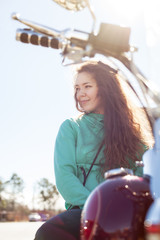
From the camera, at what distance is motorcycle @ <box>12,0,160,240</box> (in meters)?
1.11

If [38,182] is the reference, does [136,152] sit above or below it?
above

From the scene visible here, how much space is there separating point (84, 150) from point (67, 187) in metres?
0.29

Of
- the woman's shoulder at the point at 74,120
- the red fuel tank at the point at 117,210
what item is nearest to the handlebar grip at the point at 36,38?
the red fuel tank at the point at 117,210

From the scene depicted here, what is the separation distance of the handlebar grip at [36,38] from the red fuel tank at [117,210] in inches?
20.7

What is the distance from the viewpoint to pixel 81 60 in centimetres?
120

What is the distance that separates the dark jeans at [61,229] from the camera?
5.52 feet

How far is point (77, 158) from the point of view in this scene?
2150 mm

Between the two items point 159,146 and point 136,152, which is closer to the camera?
point 159,146

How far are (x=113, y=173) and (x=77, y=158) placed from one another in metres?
0.92

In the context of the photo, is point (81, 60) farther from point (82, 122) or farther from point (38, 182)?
point (38, 182)

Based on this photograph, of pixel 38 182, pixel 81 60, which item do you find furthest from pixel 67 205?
pixel 38 182

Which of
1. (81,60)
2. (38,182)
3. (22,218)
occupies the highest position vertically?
(81,60)

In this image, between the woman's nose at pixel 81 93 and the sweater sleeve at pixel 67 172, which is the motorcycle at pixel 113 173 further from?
the woman's nose at pixel 81 93

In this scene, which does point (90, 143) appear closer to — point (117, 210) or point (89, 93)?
point (89, 93)
